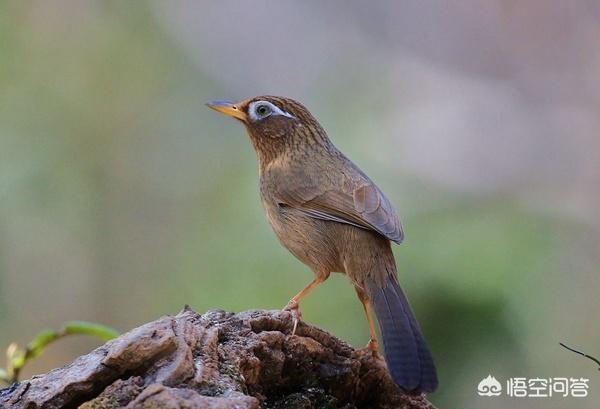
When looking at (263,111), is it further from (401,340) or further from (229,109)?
(401,340)

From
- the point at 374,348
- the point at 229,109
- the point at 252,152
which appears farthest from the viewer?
the point at 252,152

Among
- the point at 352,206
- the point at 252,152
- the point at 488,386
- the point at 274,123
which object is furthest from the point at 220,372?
the point at 252,152

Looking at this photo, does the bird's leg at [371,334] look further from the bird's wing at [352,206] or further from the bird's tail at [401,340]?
the bird's wing at [352,206]

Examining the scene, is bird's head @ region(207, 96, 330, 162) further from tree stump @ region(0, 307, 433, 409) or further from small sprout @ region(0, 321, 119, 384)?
tree stump @ region(0, 307, 433, 409)

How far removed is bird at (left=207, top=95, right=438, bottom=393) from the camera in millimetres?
3826

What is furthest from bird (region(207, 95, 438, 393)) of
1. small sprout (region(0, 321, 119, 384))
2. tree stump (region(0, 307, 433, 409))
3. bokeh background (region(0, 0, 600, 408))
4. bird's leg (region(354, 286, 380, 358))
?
bokeh background (region(0, 0, 600, 408))

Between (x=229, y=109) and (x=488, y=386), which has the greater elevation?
(x=229, y=109)

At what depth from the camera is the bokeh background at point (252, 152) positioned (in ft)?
23.4

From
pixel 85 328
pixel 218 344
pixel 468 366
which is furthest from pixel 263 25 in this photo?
pixel 218 344

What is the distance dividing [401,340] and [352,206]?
962 millimetres

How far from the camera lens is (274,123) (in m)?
5.15

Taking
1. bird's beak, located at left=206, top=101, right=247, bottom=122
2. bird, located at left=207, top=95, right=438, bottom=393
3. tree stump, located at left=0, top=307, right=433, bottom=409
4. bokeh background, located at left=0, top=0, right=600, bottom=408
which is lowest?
tree stump, located at left=0, top=307, right=433, bottom=409

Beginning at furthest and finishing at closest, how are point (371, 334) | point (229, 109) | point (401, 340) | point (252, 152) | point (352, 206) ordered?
point (252, 152)
point (229, 109)
point (352, 206)
point (371, 334)
point (401, 340)

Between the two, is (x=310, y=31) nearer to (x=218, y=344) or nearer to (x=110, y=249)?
(x=110, y=249)
